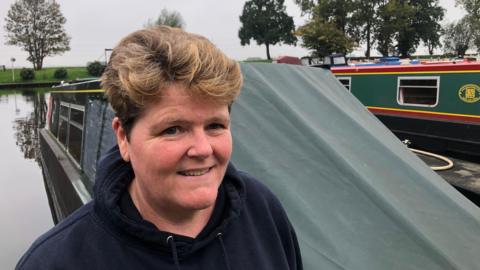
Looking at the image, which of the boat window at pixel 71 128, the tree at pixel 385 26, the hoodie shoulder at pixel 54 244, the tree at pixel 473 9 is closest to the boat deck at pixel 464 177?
the boat window at pixel 71 128

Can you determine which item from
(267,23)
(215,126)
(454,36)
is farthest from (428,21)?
(215,126)

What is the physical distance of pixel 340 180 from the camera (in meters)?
2.32

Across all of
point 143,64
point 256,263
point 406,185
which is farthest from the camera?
point 406,185

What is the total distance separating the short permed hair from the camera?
1.15 m

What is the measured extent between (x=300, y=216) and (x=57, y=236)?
121 cm

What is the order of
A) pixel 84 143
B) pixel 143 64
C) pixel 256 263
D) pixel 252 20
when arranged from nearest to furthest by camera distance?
pixel 143 64 < pixel 256 263 < pixel 84 143 < pixel 252 20

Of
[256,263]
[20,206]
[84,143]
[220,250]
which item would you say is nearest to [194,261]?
[220,250]

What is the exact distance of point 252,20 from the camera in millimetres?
70062

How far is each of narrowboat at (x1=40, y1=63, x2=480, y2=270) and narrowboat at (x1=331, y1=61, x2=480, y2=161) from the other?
18.3 feet

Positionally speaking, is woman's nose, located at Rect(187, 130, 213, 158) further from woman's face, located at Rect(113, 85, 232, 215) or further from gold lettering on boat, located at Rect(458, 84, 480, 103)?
gold lettering on boat, located at Rect(458, 84, 480, 103)

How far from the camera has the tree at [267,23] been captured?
69.1 meters

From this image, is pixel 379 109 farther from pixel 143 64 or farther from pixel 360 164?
pixel 143 64

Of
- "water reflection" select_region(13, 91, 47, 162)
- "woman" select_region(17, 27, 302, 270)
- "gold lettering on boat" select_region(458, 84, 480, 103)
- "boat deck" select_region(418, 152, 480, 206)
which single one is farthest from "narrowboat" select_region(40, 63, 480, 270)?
"water reflection" select_region(13, 91, 47, 162)

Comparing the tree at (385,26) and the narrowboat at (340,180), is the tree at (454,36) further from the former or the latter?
the narrowboat at (340,180)
